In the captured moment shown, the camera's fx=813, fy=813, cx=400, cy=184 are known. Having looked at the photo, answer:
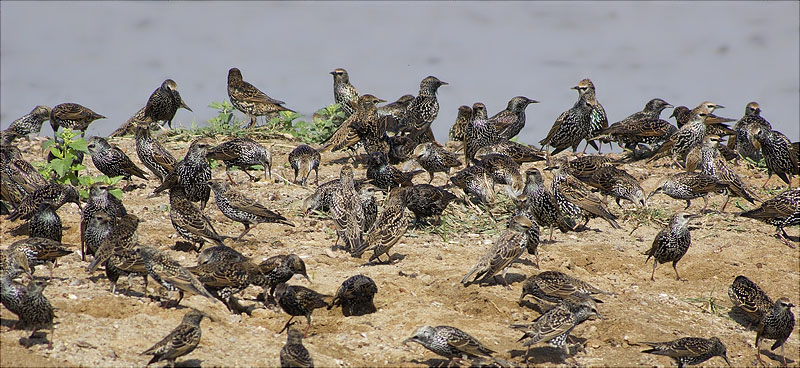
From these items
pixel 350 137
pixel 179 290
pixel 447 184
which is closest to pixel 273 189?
pixel 350 137

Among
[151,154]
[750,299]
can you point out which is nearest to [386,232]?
[750,299]

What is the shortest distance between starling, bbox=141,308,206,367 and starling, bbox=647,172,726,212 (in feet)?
23.8

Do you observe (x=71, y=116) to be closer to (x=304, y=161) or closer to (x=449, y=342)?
(x=304, y=161)

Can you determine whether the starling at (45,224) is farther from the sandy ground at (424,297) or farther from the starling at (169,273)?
the starling at (169,273)

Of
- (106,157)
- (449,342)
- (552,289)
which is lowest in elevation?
(449,342)

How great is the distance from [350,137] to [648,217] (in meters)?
4.37

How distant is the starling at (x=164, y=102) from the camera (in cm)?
1236

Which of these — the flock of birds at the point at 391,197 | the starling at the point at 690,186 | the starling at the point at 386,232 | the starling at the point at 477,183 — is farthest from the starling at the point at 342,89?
the starling at the point at 690,186

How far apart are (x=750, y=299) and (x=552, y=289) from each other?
6.49 ft

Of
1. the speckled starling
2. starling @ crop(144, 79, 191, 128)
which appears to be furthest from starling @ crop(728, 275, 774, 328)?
starling @ crop(144, 79, 191, 128)

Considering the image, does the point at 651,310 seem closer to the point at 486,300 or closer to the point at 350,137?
the point at 486,300

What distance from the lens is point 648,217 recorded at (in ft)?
36.2

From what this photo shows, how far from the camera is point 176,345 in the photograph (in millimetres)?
6000

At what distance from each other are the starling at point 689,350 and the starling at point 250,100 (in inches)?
320
